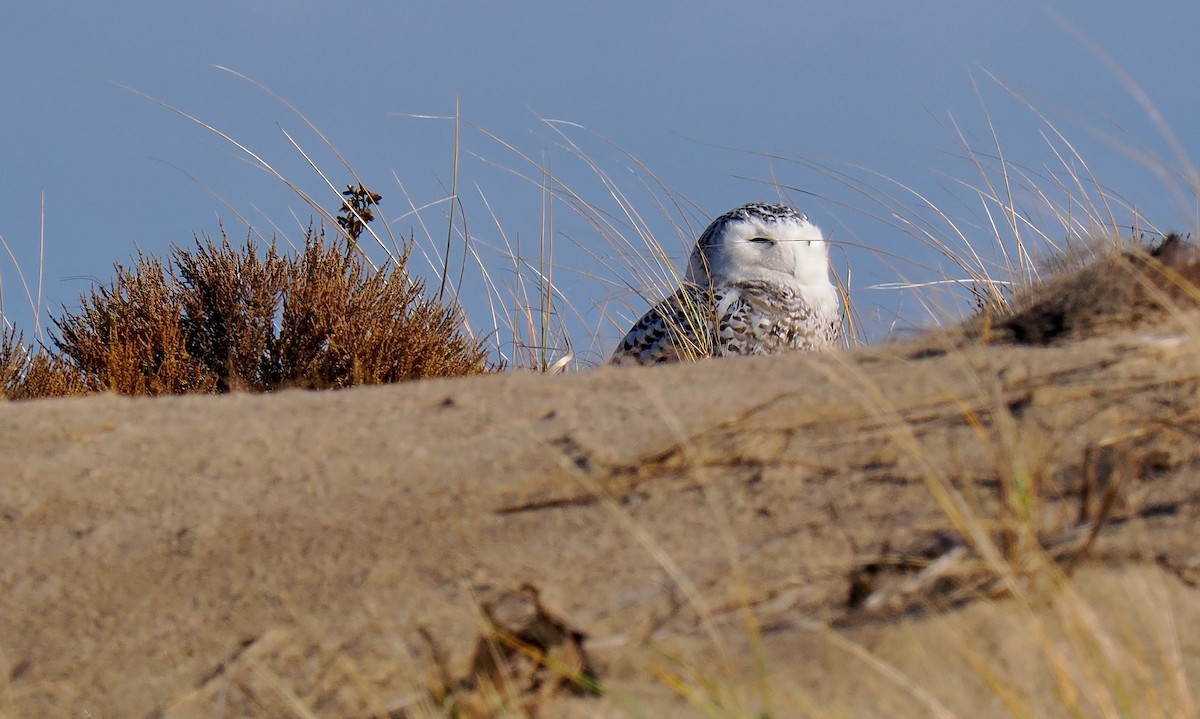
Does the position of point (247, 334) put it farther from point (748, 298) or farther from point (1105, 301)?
point (1105, 301)

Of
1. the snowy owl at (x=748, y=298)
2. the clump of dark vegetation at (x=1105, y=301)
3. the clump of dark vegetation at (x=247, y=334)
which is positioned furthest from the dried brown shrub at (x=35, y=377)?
the clump of dark vegetation at (x=1105, y=301)

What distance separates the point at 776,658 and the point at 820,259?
14.7ft

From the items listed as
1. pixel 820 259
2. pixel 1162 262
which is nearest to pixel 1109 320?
pixel 1162 262

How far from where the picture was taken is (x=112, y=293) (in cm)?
632

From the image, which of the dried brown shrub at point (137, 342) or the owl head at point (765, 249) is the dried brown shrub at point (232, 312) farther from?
the owl head at point (765, 249)

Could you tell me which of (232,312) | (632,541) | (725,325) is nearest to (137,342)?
(232,312)

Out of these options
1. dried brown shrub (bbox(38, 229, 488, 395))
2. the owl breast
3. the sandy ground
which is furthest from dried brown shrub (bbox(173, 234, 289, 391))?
the sandy ground

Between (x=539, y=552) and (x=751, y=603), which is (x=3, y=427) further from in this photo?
(x=751, y=603)

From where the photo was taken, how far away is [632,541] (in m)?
1.87

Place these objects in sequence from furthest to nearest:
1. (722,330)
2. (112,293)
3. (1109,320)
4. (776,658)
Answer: (112,293) → (722,330) → (1109,320) → (776,658)

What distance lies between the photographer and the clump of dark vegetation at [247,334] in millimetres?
6020

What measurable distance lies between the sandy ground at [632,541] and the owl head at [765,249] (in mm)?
3312

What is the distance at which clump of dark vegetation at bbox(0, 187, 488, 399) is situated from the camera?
19.7 ft

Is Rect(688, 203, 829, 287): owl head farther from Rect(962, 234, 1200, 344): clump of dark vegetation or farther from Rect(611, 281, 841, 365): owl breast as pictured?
Rect(962, 234, 1200, 344): clump of dark vegetation
